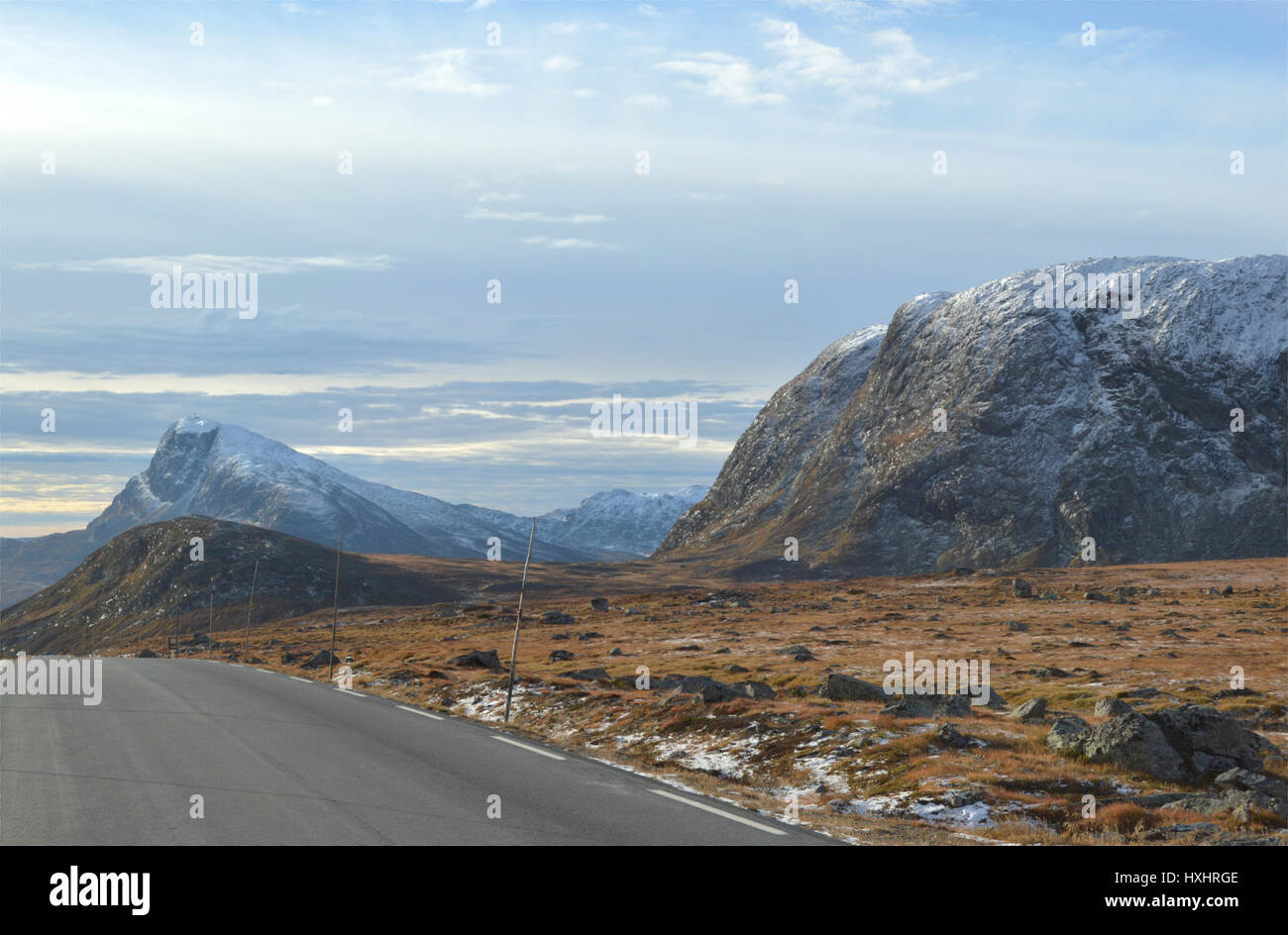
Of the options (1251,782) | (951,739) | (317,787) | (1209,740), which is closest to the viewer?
(317,787)

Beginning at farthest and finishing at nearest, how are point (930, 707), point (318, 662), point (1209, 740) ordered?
point (318, 662) < point (930, 707) < point (1209, 740)

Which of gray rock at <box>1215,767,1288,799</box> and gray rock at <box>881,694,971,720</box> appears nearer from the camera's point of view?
gray rock at <box>1215,767,1288,799</box>

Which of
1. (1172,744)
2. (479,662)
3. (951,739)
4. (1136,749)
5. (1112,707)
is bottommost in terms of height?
(479,662)

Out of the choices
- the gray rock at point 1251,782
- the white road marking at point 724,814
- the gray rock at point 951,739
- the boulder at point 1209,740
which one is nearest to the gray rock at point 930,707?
the gray rock at point 951,739

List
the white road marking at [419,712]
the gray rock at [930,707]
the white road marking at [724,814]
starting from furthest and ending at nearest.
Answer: the white road marking at [419,712] < the gray rock at [930,707] < the white road marking at [724,814]

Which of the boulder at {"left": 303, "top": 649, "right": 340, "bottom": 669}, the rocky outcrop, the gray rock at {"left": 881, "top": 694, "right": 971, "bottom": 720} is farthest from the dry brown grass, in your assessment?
the boulder at {"left": 303, "top": 649, "right": 340, "bottom": 669}

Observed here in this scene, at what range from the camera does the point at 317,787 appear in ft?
49.4

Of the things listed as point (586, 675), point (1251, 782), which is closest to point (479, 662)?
point (586, 675)

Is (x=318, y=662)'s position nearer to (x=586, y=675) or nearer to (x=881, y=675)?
(x=586, y=675)

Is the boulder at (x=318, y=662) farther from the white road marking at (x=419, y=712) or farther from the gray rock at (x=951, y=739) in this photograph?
the gray rock at (x=951, y=739)

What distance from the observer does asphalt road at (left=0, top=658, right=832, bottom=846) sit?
12.2m

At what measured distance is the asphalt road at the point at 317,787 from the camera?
1223 centimetres

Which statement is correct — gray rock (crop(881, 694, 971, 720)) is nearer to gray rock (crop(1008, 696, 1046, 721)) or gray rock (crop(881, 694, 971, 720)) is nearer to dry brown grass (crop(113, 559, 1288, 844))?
dry brown grass (crop(113, 559, 1288, 844))
